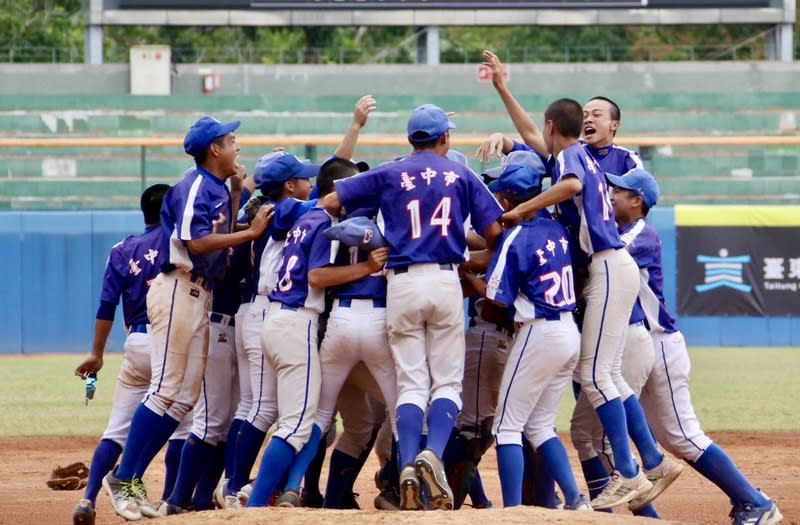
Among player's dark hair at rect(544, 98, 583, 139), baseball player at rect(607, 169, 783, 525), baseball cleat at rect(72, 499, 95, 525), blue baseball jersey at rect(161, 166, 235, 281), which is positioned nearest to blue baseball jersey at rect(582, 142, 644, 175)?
baseball player at rect(607, 169, 783, 525)

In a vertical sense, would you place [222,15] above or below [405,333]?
above

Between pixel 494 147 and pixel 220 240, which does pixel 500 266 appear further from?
pixel 220 240

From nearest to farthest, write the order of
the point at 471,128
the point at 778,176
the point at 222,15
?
the point at 778,176
the point at 471,128
the point at 222,15

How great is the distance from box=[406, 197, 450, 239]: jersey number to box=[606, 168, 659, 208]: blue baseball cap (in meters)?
0.98

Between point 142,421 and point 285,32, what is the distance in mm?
30805

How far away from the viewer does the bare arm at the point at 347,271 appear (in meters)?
5.60

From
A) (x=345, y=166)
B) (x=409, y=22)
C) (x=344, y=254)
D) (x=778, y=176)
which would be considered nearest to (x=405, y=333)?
(x=344, y=254)

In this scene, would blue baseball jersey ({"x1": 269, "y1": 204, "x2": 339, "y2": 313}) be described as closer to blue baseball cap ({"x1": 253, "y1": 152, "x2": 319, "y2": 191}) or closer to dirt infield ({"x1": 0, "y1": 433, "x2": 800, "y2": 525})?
blue baseball cap ({"x1": 253, "y1": 152, "x2": 319, "y2": 191})

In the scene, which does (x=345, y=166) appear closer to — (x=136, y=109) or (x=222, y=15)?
(x=136, y=109)

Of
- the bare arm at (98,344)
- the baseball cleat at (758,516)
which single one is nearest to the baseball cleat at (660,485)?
the baseball cleat at (758,516)

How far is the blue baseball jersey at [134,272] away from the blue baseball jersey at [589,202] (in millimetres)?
2059

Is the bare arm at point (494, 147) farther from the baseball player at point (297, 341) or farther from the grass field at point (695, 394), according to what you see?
the grass field at point (695, 394)

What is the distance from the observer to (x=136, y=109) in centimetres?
2264

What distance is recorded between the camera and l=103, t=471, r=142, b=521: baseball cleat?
5.91m
